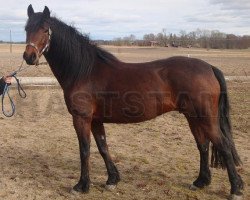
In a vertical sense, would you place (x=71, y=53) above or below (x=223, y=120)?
above

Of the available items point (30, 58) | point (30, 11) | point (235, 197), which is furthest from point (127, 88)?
point (235, 197)

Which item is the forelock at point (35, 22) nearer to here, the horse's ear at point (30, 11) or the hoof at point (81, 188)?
the horse's ear at point (30, 11)

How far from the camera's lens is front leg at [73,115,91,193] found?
4301mm

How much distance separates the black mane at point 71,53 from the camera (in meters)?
4.30

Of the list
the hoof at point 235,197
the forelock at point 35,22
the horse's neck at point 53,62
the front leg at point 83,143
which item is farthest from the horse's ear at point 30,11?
the hoof at point 235,197

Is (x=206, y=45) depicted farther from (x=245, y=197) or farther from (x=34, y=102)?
(x=245, y=197)

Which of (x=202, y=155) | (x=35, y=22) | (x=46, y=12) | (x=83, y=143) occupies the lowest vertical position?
(x=202, y=155)

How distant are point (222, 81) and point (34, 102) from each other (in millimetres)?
6812

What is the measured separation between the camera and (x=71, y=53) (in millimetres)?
4336

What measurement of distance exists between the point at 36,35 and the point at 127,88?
1.24m

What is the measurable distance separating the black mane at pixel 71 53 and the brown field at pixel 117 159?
149 cm

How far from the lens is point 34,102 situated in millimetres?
9977

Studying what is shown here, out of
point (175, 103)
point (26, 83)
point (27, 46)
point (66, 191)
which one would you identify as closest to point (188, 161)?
point (175, 103)

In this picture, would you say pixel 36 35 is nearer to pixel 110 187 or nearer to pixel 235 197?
pixel 110 187
